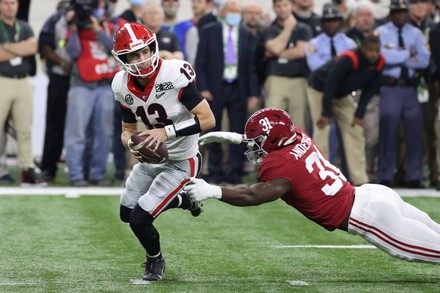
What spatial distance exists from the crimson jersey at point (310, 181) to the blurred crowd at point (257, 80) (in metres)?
5.50

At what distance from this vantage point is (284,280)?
700cm

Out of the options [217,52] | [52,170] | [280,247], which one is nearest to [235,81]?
[217,52]

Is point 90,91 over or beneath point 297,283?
beneath

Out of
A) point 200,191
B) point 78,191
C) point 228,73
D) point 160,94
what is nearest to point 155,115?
point 160,94

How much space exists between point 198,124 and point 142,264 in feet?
3.69

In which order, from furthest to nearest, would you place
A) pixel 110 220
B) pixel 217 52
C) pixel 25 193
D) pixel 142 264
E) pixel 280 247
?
1. pixel 217 52
2. pixel 25 193
3. pixel 110 220
4. pixel 280 247
5. pixel 142 264

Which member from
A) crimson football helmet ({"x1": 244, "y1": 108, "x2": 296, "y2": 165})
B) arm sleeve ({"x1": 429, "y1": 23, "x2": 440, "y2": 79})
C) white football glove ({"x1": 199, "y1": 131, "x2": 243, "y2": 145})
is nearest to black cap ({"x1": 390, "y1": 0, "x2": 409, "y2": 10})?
arm sleeve ({"x1": 429, "y1": 23, "x2": 440, "y2": 79})

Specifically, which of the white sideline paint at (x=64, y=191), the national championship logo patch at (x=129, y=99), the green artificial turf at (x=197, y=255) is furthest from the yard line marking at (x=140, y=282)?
the white sideline paint at (x=64, y=191)

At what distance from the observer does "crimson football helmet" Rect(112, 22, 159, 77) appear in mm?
6871

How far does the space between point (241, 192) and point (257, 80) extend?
22.5 ft

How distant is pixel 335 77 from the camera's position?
12.2 metres

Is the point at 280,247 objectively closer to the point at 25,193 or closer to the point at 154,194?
the point at 154,194

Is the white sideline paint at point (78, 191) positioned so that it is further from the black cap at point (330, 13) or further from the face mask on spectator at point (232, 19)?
the face mask on spectator at point (232, 19)

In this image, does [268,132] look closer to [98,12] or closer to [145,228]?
[145,228]
